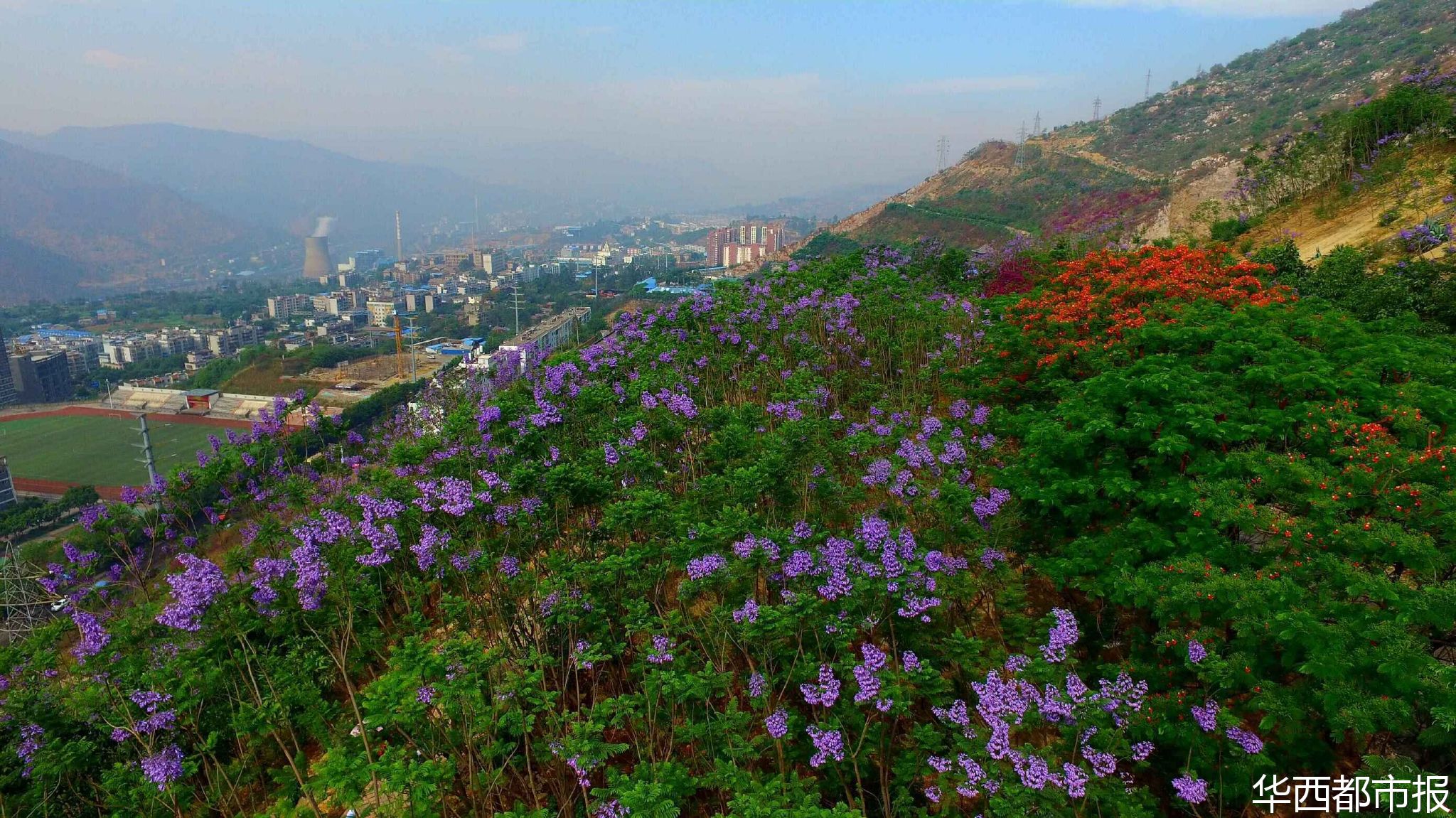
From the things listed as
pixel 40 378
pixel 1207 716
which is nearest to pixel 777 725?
pixel 1207 716

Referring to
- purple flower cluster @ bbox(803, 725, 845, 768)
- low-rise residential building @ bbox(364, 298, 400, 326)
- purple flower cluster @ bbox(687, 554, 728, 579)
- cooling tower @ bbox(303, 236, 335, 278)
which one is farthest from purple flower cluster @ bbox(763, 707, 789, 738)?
cooling tower @ bbox(303, 236, 335, 278)

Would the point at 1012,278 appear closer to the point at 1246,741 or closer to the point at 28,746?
the point at 1246,741

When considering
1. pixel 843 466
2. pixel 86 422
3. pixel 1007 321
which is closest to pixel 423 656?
pixel 843 466

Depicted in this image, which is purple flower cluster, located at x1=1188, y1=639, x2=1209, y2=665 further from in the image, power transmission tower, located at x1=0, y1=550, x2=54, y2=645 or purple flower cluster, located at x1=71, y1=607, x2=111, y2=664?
power transmission tower, located at x1=0, y1=550, x2=54, y2=645

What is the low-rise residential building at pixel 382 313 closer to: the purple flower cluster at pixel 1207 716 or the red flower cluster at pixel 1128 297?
the red flower cluster at pixel 1128 297

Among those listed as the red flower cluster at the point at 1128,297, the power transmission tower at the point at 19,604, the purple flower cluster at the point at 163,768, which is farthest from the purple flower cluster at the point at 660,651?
the power transmission tower at the point at 19,604

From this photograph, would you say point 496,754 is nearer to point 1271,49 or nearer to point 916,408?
point 916,408
